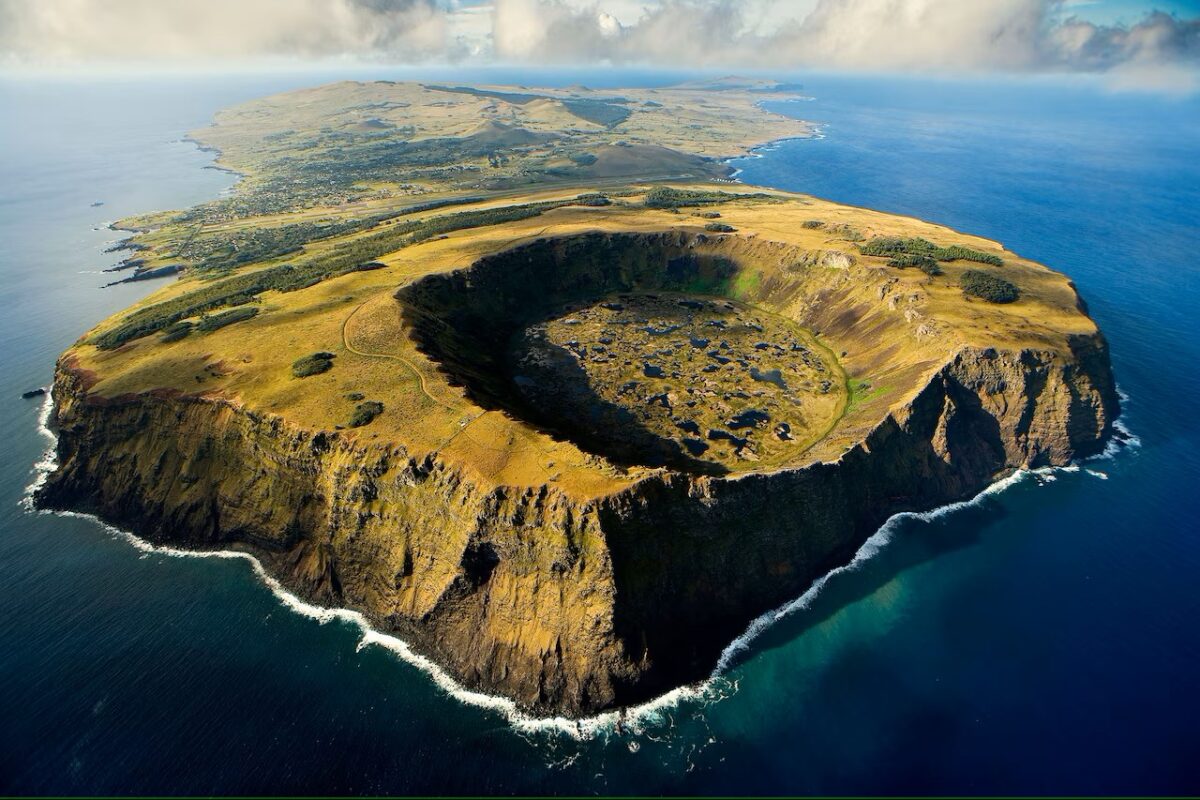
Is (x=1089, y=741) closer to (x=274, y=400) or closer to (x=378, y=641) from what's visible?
(x=378, y=641)

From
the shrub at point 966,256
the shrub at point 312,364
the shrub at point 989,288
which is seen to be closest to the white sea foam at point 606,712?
the shrub at point 312,364

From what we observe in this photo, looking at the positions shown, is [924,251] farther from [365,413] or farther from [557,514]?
[365,413]

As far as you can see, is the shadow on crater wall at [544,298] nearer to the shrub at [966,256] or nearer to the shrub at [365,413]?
the shrub at [365,413]

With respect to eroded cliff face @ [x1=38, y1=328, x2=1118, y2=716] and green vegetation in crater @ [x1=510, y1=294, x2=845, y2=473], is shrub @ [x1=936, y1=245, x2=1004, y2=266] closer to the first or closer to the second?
green vegetation in crater @ [x1=510, y1=294, x2=845, y2=473]

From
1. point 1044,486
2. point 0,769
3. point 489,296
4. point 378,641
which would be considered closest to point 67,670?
point 0,769

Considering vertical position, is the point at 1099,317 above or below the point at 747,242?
below

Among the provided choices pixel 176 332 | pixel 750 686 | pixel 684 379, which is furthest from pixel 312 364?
pixel 750 686
